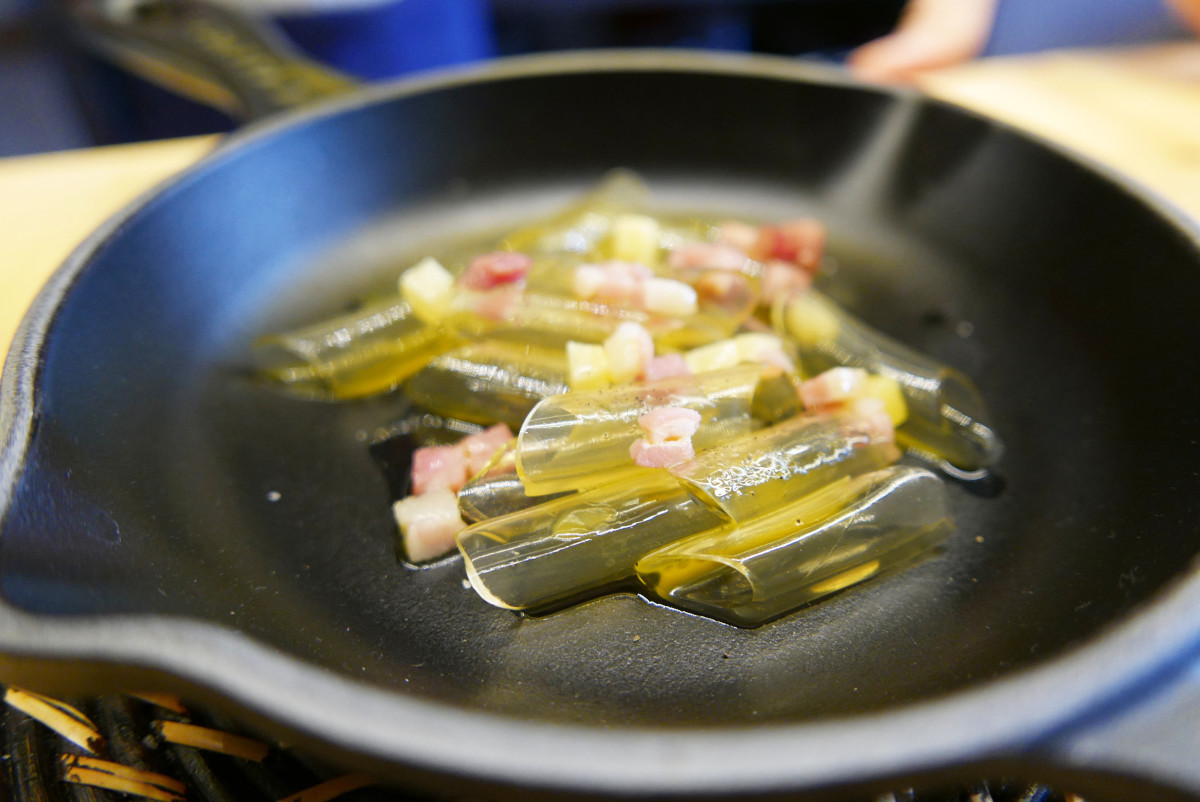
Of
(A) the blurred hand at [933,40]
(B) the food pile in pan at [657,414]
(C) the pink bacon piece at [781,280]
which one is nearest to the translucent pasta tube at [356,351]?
(B) the food pile in pan at [657,414]

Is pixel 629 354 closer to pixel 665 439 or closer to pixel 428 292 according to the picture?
pixel 665 439

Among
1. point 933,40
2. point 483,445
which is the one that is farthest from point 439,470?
point 933,40

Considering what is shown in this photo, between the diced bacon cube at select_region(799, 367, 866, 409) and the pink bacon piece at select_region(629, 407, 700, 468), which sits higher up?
the diced bacon cube at select_region(799, 367, 866, 409)

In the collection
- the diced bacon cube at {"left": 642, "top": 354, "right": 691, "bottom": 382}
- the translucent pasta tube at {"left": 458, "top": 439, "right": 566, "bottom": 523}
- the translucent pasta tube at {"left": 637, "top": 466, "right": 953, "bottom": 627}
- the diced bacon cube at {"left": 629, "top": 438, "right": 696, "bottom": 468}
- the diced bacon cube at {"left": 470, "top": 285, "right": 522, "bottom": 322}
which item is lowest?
the translucent pasta tube at {"left": 637, "top": 466, "right": 953, "bottom": 627}

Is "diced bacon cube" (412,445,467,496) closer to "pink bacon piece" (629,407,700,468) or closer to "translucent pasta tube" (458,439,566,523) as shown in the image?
"translucent pasta tube" (458,439,566,523)


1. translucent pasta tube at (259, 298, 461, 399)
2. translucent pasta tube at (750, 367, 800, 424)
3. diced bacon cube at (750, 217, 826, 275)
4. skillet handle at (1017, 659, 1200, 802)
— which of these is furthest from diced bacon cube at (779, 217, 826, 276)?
skillet handle at (1017, 659, 1200, 802)

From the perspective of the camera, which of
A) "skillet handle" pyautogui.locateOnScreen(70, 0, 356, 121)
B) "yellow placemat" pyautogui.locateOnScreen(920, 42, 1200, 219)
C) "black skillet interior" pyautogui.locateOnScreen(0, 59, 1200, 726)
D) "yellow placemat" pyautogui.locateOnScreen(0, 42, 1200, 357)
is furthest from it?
"yellow placemat" pyautogui.locateOnScreen(920, 42, 1200, 219)

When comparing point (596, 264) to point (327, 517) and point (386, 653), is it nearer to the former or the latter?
point (327, 517)

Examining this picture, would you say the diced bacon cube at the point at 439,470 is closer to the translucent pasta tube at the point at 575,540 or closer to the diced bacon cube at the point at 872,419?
the translucent pasta tube at the point at 575,540
